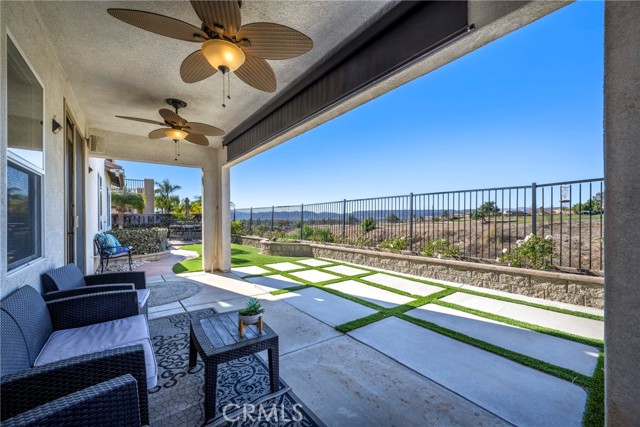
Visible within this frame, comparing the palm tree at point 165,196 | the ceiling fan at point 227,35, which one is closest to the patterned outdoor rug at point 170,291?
the ceiling fan at point 227,35

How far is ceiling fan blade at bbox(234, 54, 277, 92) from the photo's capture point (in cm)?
208

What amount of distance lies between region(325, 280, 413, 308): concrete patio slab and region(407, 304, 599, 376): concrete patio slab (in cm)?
45

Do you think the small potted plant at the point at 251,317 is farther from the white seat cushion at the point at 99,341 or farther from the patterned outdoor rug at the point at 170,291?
the patterned outdoor rug at the point at 170,291

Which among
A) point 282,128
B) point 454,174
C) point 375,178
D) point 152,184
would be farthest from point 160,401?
point 152,184

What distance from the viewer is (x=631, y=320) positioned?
982 mm

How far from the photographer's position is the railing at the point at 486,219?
12.5 ft

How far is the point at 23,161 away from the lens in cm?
185

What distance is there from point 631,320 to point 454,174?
6.61 meters

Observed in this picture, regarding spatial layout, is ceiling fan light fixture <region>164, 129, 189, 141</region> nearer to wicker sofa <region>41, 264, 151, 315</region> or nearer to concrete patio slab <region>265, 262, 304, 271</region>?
wicker sofa <region>41, 264, 151, 315</region>

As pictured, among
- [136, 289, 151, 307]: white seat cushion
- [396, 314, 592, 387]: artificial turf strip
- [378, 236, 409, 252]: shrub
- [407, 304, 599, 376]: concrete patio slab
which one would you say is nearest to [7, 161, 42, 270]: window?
[136, 289, 151, 307]: white seat cushion

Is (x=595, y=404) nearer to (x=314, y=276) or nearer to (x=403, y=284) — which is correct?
(x=403, y=284)

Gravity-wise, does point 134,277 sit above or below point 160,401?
above

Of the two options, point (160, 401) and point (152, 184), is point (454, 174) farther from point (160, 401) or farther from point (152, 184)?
point (152, 184)

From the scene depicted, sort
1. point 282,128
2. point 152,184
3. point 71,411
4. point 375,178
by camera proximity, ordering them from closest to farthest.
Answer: point 71,411
point 282,128
point 375,178
point 152,184
